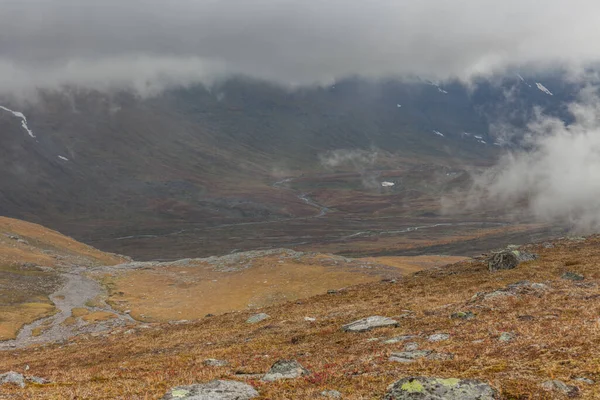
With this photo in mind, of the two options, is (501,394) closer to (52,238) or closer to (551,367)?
(551,367)

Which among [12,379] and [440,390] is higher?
[440,390]

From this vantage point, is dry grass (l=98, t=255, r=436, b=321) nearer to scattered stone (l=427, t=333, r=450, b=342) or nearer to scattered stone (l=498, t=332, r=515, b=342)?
scattered stone (l=427, t=333, r=450, b=342)

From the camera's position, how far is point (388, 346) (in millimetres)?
25219

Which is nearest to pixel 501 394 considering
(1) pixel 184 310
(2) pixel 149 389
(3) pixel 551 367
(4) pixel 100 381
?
(3) pixel 551 367

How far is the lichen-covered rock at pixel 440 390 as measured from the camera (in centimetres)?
1362

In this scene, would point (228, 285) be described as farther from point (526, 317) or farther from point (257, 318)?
point (526, 317)

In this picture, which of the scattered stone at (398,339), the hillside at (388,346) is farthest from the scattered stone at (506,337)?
the scattered stone at (398,339)

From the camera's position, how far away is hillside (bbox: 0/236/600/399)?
1700cm

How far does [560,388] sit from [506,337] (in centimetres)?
911

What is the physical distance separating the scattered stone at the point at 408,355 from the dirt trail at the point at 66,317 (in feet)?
185

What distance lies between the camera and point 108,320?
80.8 m

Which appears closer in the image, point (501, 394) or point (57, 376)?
point (501, 394)

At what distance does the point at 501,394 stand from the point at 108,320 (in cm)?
7868

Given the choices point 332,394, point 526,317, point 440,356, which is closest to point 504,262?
point 526,317
